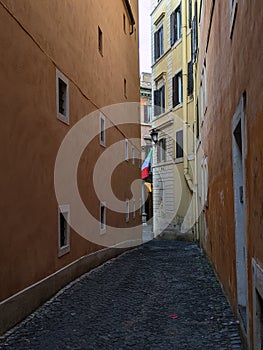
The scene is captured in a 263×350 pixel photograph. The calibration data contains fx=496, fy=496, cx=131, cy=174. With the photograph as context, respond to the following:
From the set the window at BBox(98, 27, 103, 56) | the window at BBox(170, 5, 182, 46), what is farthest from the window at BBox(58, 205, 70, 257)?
the window at BBox(170, 5, 182, 46)

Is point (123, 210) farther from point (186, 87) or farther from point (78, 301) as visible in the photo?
point (78, 301)

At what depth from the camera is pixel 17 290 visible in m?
6.62

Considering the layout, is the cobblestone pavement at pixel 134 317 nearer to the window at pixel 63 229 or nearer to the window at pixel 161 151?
the window at pixel 63 229

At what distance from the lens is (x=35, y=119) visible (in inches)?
299

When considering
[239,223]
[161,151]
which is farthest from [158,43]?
[239,223]

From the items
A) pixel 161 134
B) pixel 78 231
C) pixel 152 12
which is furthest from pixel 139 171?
pixel 78 231

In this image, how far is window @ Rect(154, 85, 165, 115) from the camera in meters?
25.6

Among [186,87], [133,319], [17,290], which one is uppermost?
[186,87]

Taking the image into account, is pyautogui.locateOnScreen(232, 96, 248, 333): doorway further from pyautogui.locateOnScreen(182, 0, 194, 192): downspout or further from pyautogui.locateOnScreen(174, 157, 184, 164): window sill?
pyautogui.locateOnScreen(174, 157, 184, 164): window sill

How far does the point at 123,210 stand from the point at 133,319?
Result: 10.9 metres

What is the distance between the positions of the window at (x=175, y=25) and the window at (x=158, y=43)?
6.41 feet

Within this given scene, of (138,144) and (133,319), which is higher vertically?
(138,144)

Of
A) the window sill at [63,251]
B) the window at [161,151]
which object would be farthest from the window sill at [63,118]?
the window at [161,151]

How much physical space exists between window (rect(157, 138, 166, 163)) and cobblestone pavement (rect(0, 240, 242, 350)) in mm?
14530
